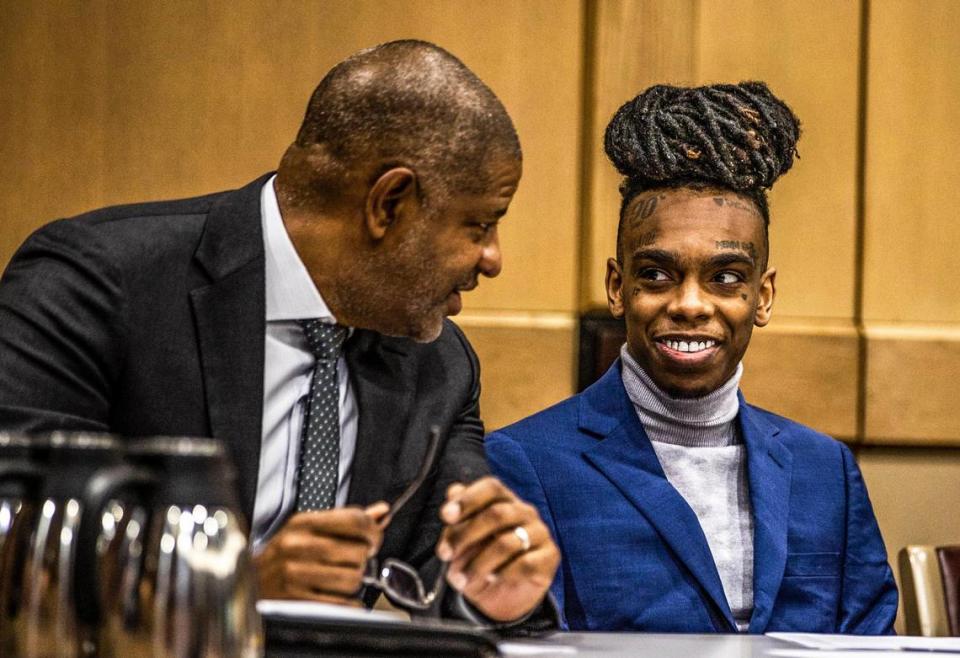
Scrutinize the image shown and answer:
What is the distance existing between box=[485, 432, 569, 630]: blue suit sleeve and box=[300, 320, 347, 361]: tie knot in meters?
0.40

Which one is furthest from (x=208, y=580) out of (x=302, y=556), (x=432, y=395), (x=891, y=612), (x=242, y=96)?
(x=242, y=96)

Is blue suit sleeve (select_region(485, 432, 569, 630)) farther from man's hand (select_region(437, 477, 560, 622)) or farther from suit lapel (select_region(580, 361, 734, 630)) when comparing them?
man's hand (select_region(437, 477, 560, 622))

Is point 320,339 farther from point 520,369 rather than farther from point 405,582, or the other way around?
point 520,369

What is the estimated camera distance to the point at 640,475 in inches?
86.7

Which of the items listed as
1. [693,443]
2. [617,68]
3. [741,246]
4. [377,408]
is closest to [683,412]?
[693,443]

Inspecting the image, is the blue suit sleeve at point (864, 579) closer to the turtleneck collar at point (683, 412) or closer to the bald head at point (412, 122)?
the turtleneck collar at point (683, 412)

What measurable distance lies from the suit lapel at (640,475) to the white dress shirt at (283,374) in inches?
19.2

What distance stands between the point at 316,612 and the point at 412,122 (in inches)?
33.3

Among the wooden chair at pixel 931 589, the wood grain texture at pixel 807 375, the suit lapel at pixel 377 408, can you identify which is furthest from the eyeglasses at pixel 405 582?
the wood grain texture at pixel 807 375

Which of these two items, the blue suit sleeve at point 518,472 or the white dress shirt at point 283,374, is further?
the blue suit sleeve at point 518,472

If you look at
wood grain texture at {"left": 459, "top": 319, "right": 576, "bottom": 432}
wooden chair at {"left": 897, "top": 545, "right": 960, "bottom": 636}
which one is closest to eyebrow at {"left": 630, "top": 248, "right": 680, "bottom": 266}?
wooden chair at {"left": 897, "top": 545, "right": 960, "bottom": 636}

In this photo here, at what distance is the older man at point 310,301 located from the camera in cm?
180

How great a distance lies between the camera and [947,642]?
70.9 inches

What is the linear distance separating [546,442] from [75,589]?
1.41m
